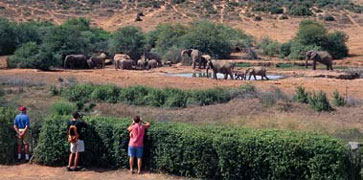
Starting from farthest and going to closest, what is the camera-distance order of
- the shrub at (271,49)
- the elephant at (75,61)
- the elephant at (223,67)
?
the shrub at (271,49), the elephant at (75,61), the elephant at (223,67)

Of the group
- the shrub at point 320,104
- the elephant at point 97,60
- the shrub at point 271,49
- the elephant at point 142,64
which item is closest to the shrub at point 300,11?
the shrub at point 271,49

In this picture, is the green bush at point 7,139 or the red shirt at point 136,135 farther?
the green bush at point 7,139

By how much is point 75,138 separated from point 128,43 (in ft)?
Answer: 114

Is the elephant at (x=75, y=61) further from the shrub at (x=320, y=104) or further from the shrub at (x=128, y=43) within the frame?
the shrub at (x=320, y=104)

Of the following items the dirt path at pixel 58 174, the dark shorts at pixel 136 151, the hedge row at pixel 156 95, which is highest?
the hedge row at pixel 156 95

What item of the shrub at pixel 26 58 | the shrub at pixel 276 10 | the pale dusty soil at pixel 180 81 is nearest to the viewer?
the pale dusty soil at pixel 180 81

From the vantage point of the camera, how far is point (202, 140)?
13.4 m

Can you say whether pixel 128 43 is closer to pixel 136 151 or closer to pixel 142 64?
pixel 142 64

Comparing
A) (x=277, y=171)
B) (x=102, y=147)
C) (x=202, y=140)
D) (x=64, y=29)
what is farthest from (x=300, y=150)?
(x=64, y=29)

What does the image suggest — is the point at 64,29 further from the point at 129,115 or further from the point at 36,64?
the point at 129,115

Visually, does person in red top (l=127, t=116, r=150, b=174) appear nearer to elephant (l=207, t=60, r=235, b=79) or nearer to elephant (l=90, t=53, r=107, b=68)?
elephant (l=207, t=60, r=235, b=79)

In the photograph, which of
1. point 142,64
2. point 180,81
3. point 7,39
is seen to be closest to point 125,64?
point 142,64

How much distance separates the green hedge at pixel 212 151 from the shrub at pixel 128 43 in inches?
1318

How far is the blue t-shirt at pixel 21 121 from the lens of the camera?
15016mm
